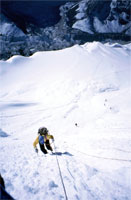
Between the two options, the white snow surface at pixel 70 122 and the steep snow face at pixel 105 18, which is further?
the steep snow face at pixel 105 18

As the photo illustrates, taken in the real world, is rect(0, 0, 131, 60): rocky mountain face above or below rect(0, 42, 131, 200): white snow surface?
above

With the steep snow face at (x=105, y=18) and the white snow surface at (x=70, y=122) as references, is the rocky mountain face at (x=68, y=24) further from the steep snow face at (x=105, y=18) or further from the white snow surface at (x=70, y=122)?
the white snow surface at (x=70, y=122)

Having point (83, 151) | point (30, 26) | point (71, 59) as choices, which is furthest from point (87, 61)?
point (30, 26)

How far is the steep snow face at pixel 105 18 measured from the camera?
122312mm

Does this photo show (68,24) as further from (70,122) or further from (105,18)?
(70,122)

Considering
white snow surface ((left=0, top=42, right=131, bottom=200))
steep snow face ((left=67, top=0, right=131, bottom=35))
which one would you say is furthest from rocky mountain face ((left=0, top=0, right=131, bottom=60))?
white snow surface ((left=0, top=42, right=131, bottom=200))

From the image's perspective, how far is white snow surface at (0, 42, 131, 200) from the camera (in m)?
3.76

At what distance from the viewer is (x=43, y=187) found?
347 centimetres

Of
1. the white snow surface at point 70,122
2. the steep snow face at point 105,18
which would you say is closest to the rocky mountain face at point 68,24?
the steep snow face at point 105,18

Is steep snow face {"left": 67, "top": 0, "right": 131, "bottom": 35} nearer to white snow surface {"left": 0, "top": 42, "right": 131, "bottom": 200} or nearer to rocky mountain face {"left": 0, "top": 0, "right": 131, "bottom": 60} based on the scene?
rocky mountain face {"left": 0, "top": 0, "right": 131, "bottom": 60}

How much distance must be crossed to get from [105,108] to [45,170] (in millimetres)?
15853

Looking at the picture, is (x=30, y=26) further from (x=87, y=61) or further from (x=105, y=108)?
(x=105, y=108)

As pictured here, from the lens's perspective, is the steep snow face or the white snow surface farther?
the steep snow face

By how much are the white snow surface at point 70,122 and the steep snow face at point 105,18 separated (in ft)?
305
